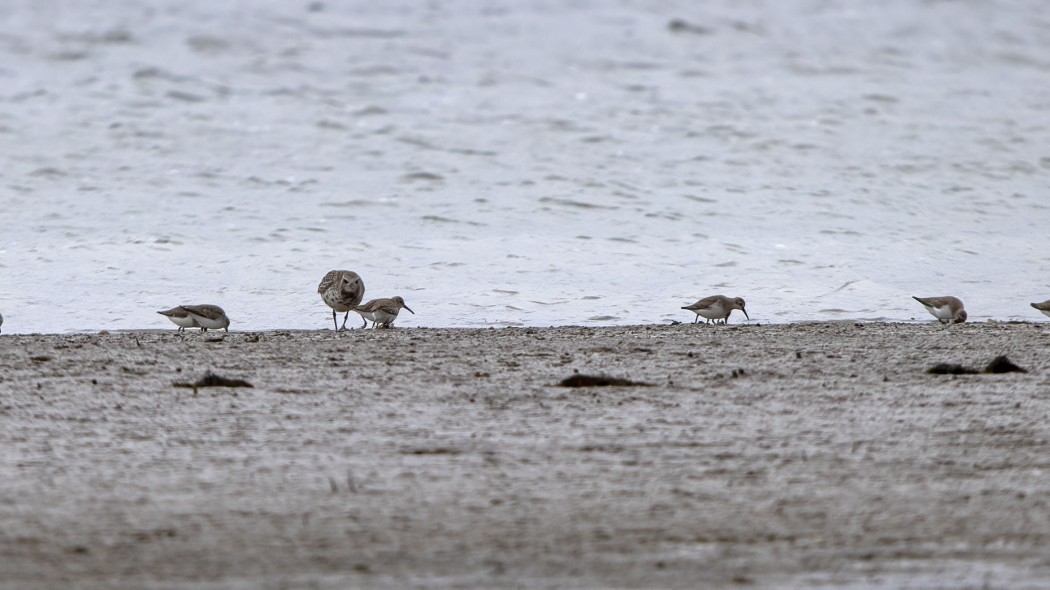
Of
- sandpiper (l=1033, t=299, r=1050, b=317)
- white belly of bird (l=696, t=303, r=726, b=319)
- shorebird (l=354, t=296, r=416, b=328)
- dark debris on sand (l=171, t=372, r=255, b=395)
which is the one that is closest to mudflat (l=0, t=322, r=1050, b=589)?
dark debris on sand (l=171, t=372, r=255, b=395)

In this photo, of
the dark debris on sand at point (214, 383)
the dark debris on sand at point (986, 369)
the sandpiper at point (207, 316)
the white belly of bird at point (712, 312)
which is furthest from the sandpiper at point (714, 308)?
the dark debris on sand at point (214, 383)

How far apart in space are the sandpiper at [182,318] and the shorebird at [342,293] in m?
1.15

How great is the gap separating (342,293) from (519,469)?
19.6ft

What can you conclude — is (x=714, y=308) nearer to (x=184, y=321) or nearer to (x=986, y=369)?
(x=986, y=369)

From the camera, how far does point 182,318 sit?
10.8 m

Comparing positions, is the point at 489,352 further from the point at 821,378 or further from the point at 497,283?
the point at 497,283

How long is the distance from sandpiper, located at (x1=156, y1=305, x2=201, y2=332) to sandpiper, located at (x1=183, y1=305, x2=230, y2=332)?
0.03m

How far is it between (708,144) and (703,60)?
6.51 metres

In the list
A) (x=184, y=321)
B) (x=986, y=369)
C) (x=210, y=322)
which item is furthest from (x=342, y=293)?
(x=986, y=369)

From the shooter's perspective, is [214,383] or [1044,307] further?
[1044,307]

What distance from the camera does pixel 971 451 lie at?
6121 millimetres

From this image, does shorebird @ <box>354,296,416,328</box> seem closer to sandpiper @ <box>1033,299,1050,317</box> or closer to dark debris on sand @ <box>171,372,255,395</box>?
dark debris on sand @ <box>171,372,255,395</box>

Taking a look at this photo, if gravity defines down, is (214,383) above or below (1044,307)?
below

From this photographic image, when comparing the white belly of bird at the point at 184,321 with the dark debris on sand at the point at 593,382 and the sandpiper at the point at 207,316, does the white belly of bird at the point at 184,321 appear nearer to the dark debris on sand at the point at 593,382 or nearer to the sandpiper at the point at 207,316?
the sandpiper at the point at 207,316
